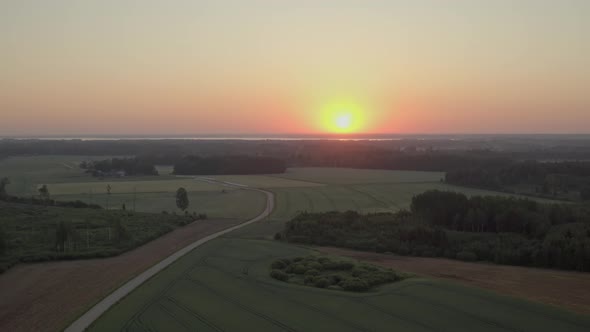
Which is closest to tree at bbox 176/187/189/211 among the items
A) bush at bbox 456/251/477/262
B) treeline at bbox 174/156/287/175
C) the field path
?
the field path

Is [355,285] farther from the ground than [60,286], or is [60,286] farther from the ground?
[355,285]

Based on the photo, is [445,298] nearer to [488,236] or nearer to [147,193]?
[488,236]

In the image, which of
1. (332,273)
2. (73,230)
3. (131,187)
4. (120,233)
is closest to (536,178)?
(332,273)

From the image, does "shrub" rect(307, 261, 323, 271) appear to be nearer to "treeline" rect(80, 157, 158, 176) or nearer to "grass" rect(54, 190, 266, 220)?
"grass" rect(54, 190, 266, 220)

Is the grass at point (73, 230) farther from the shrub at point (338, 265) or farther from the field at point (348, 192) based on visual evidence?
the shrub at point (338, 265)

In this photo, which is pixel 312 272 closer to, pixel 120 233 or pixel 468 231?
pixel 120 233

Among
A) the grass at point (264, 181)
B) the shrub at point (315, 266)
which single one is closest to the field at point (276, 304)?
the shrub at point (315, 266)
